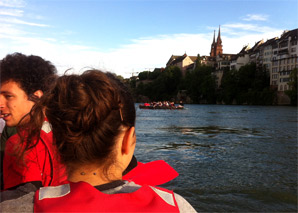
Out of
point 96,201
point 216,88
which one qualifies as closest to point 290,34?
point 216,88

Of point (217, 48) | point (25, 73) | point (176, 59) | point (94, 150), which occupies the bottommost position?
point (94, 150)

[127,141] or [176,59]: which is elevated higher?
[176,59]

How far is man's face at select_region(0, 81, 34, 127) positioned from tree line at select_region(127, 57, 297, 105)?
43758 millimetres

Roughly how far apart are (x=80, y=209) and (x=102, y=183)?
6.3 inches

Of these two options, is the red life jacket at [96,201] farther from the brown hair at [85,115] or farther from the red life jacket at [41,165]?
the red life jacket at [41,165]

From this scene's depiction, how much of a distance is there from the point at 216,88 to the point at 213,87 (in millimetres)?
2096

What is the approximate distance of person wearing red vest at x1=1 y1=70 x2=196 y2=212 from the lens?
0.90 meters

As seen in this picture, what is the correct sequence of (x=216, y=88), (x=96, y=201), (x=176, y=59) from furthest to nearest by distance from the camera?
1. (x=176, y=59)
2. (x=216, y=88)
3. (x=96, y=201)

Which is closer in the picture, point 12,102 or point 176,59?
point 12,102

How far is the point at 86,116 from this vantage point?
3.27ft

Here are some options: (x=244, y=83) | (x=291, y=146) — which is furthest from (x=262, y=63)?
(x=291, y=146)

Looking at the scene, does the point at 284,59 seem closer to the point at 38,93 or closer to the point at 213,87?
the point at 213,87

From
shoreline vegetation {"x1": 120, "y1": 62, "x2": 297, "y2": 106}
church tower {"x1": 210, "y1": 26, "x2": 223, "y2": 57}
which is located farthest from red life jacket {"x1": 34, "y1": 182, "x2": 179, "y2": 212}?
church tower {"x1": 210, "y1": 26, "x2": 223, "y2": 57}

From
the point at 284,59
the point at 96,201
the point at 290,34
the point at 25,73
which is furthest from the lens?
the point at 290,34
